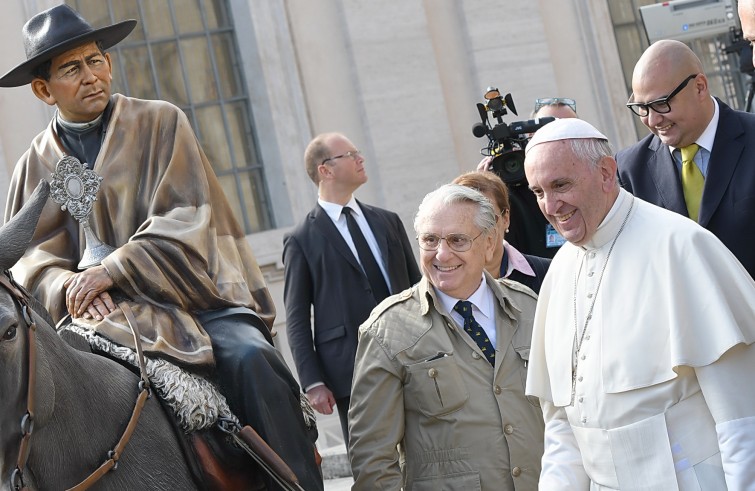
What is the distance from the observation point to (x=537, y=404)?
4.60 metres

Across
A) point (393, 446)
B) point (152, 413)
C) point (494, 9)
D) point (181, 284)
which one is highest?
point (494, 9)

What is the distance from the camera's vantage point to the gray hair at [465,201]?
467cm

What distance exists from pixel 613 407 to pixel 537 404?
1.04 metres

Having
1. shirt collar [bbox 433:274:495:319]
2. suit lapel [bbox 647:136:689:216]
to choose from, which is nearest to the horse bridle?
shirt collar [bbox 433:274:495:319]

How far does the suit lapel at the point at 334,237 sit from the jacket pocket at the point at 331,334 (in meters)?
0.35

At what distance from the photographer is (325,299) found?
7172 mm

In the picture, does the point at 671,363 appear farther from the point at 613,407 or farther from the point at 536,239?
the point at 536,239

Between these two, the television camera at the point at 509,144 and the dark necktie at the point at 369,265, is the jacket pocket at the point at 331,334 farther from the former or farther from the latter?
the television camera at the point at 509,144

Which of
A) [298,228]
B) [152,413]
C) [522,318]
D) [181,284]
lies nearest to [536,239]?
[298,228]

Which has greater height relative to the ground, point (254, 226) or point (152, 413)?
point (254, 226)

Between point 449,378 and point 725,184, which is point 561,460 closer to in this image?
point 449,378

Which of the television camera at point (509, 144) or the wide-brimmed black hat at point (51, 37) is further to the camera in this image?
the television camera at point (509, 144)

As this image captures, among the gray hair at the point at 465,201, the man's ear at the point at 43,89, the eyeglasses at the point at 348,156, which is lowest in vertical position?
the gray hair at the point at 465,201

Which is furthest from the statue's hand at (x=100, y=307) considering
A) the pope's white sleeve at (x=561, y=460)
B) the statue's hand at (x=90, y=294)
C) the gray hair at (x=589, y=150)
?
the gray hair at (x=589, y=150)
